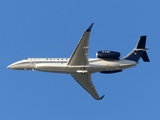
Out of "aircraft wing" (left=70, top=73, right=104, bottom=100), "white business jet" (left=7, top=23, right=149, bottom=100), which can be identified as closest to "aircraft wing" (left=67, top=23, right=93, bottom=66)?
"white business jet" (left=7, top=23, right=149, bottom=100)

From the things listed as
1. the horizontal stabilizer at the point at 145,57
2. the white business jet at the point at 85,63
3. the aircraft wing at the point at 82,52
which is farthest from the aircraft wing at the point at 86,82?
the horizontal stabilizer at the point at 145,57

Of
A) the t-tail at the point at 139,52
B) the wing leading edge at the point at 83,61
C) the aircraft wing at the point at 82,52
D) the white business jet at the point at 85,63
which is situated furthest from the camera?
the t-tail at the point at 139,52

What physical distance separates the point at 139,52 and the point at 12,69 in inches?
722

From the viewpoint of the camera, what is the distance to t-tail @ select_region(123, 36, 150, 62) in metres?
46.2

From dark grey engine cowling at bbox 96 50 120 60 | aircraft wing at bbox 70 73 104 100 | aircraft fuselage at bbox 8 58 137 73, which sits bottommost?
aircraft wing at bbox 70 73 104 100

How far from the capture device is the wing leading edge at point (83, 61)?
134ft

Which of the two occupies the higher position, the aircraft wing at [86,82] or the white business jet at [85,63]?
the white business jet at [85,63]

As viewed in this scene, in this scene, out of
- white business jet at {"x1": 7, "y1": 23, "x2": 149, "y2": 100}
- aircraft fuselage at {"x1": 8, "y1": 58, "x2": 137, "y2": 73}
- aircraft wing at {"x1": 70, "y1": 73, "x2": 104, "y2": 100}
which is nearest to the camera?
white business jet at {"x1": 7, "y1": 23, "x2": 149, "y2": 100}

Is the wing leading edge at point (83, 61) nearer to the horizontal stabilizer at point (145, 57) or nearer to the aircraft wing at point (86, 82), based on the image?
the aircraft wing at point (86, 82)

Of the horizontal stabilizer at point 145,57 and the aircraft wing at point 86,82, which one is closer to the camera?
the horizontal stabilizer at point 145,57

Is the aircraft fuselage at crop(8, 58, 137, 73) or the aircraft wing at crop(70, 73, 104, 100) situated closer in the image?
the aircraft fuselage at crop(8, 58, 137, 73)

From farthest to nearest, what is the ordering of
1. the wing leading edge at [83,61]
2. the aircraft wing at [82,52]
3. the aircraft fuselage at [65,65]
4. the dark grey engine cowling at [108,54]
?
the dark grey engine cowling at [108,54], the aircraft fuselage at [65,65], the wing leading edge at [83,61], the aircraft wing at [82,52]

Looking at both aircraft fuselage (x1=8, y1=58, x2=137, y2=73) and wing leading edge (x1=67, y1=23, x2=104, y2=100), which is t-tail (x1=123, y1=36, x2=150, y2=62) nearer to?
aircraft fuselage (x1=8, y1=58, x2=137, y2=73)

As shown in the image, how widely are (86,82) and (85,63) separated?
5396 millimetres
